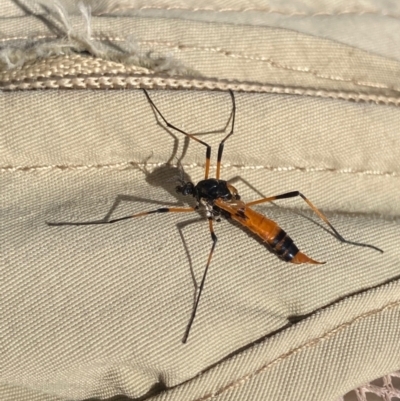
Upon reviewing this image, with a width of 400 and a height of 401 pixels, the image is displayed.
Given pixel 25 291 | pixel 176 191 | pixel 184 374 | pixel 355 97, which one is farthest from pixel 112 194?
pixel 355 97

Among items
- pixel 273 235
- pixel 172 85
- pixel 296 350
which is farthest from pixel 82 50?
pixel 296 350

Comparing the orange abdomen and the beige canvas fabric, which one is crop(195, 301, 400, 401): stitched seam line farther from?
the orange abdomen

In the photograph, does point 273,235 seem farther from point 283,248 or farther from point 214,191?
point 214,191

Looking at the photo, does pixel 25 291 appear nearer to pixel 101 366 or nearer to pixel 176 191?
pixel 101 366

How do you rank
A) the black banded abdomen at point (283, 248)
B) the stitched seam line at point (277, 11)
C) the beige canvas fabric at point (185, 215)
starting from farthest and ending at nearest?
1. the stitched seam line at point (277, 11)
2. the black banded abdomen at point (283, 248)
3. the beige canvas fabric at point (185, 215)

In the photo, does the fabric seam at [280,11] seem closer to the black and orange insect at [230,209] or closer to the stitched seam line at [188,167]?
the black and orange insect at [230,209]

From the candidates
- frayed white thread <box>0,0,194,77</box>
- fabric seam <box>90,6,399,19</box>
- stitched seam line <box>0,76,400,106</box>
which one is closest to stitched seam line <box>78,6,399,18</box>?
fabric seam <box>90,6,399,19</box>

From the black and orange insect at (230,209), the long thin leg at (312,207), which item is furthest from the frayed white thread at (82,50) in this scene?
the long thin leg at (312,207)
